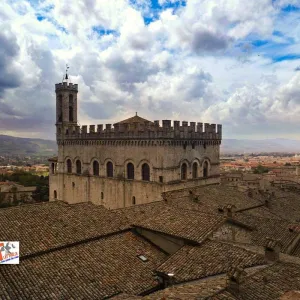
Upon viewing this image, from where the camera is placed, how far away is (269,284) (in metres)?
10.6

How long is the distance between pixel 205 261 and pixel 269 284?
127 inches

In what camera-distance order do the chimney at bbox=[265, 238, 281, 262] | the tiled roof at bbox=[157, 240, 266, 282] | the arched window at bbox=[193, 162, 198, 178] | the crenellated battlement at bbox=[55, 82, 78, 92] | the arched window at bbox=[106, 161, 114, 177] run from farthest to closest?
the crenellated battlement at bbox=[55, 82, 78, 92] < the arched window at bbox=[106, 161, 114, 177] < the arched window at bbox=[193, 162, 198, 178] < the chimney at bbox=[265, 238, 281, 262] < the tiled roof at bbox=[157, 240, 266, 282]

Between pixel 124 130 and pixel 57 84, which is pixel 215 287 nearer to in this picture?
pixel 124 130

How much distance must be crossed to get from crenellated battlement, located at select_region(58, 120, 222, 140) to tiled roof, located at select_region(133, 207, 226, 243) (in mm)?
10104

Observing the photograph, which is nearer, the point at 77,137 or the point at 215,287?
the point at 215,287

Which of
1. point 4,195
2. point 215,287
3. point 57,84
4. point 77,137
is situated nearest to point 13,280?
point 215,287

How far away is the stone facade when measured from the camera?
90.6 feet

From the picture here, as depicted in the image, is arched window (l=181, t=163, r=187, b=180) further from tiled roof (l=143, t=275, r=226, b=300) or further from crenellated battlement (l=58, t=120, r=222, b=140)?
tiled roof (l=143, t=275, r=226, b=300)

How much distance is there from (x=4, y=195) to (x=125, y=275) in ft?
193

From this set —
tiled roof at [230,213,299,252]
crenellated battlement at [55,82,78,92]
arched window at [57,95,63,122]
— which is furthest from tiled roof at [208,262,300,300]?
crenellated battlement at [55,82,78,92]

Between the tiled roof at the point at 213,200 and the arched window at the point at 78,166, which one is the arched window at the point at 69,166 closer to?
the arched window at the point at 78,166

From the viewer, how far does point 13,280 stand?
11594 millimetres

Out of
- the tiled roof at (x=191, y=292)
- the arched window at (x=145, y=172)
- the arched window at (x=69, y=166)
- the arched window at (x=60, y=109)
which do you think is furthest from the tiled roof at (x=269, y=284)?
the arched window at (x=60, y=109)

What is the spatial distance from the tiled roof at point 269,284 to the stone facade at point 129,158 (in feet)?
51.0
